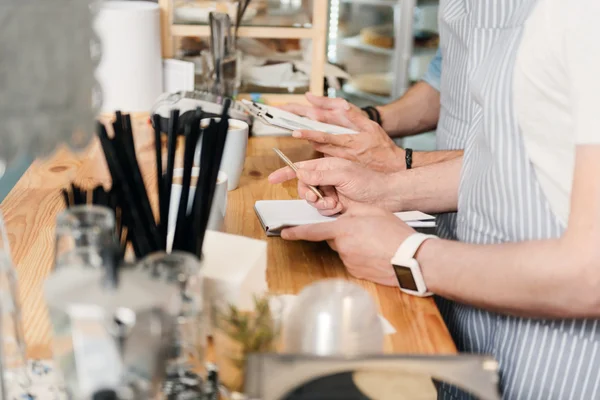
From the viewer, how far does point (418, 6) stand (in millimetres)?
3750

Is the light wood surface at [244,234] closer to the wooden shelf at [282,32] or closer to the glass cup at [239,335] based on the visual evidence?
the glass cup at [239,335]

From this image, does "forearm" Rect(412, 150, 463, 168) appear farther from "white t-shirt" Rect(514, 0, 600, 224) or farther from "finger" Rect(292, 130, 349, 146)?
"white t-shirt" Rect(514, 0, 600, 224)

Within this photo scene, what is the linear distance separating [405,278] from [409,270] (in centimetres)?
1

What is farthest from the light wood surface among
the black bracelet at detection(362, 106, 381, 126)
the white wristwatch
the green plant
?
the black bracelet at detection(362, 106, 381, 126)

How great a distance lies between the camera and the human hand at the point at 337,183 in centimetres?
124

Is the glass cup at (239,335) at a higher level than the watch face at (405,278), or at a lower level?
higher

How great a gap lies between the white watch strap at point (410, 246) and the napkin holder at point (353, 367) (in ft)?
1.40

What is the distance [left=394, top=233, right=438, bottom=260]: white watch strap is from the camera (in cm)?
103

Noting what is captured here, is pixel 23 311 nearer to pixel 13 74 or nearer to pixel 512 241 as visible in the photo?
pixel 13 74

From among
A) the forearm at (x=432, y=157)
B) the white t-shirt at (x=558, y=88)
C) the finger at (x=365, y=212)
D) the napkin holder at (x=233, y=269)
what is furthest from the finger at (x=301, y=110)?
the napkin holder at (x=233, y=269)

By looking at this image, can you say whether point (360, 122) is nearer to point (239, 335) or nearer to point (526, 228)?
point (526, 228)

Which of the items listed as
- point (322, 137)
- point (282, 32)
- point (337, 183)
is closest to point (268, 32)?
point (282, 32)

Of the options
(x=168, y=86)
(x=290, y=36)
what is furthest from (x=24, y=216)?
(x=290, y=36)

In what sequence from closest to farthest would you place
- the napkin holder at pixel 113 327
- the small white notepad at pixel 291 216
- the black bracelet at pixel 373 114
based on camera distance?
the napkin holder at pixel 113 327, the small white notepad at pixel 291 216, the black bracelet at pixel 373 114
